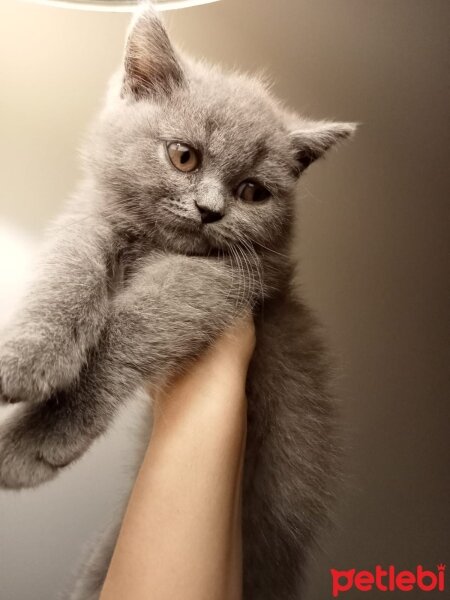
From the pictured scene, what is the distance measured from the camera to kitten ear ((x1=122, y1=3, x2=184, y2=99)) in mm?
624

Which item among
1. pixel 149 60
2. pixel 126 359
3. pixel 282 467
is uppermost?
pixel 149 60

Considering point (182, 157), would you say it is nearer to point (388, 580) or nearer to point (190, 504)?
point (190, 504)

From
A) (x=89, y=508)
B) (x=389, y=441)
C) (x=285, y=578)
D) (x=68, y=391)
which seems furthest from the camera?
(x=389, y=441)

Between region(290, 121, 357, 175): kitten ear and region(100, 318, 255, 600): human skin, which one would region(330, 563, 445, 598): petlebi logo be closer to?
region(100, 318, 255, 600): human skin

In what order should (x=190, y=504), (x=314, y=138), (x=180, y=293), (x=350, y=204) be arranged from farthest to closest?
(x=350, y=204)
(x=314, y=138)
(x=180, y=293)
(x=190, y=504)

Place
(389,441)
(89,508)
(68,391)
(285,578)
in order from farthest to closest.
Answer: (389,441) → (89,508) → (285,578) → (68,391)

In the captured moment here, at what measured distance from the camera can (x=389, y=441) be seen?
35.3 inches

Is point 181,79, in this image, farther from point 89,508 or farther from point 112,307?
point 89,508

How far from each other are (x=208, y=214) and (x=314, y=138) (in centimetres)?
23

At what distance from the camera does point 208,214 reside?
1.95 feet

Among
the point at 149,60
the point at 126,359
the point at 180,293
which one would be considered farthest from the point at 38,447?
the point at 149,60

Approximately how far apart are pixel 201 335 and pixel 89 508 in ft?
1.30

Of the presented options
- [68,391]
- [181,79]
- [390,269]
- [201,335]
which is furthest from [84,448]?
[390,269]

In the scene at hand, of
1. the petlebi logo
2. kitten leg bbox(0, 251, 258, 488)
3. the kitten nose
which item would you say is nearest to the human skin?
kitten leg bbox(0, 251, 258, 488)
